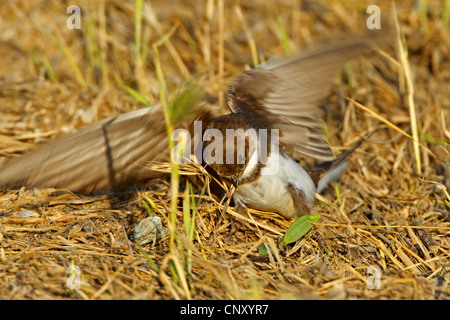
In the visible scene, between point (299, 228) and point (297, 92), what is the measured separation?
0.75m

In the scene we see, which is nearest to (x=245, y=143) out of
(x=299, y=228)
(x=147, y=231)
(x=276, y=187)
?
(x=276, y=187)

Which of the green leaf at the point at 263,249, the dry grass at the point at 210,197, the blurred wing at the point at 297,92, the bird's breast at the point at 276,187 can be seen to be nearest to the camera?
the dry grass at the point at 210,197

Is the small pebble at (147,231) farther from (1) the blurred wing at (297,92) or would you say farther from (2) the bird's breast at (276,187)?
(1) the blurred wing at (297,92)

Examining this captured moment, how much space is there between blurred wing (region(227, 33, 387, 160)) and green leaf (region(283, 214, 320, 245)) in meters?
0.50

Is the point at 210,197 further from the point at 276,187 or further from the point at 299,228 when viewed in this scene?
the point at 299,228

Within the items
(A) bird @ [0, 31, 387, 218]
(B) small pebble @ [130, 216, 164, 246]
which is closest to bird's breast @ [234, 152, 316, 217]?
(A) bird @ [0, 31, 387, 218]

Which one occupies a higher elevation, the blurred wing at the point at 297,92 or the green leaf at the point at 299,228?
the blurred wing at the point at 297,92

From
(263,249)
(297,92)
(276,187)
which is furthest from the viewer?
(297,92)

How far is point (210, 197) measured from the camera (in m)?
2.66

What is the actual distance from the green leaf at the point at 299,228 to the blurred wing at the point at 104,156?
73 centimetres

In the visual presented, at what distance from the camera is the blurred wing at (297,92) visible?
9.04 feet

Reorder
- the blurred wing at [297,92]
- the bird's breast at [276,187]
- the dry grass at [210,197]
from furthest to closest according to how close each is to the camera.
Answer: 1. the blurred wing at [297,92]
2. the bird's breast at [276,187]
3. the dry grass at [210,197]

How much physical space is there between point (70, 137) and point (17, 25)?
224 cm

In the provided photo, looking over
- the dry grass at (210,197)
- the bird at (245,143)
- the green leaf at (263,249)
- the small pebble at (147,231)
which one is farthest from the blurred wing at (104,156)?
the green leaf at (263,249)
